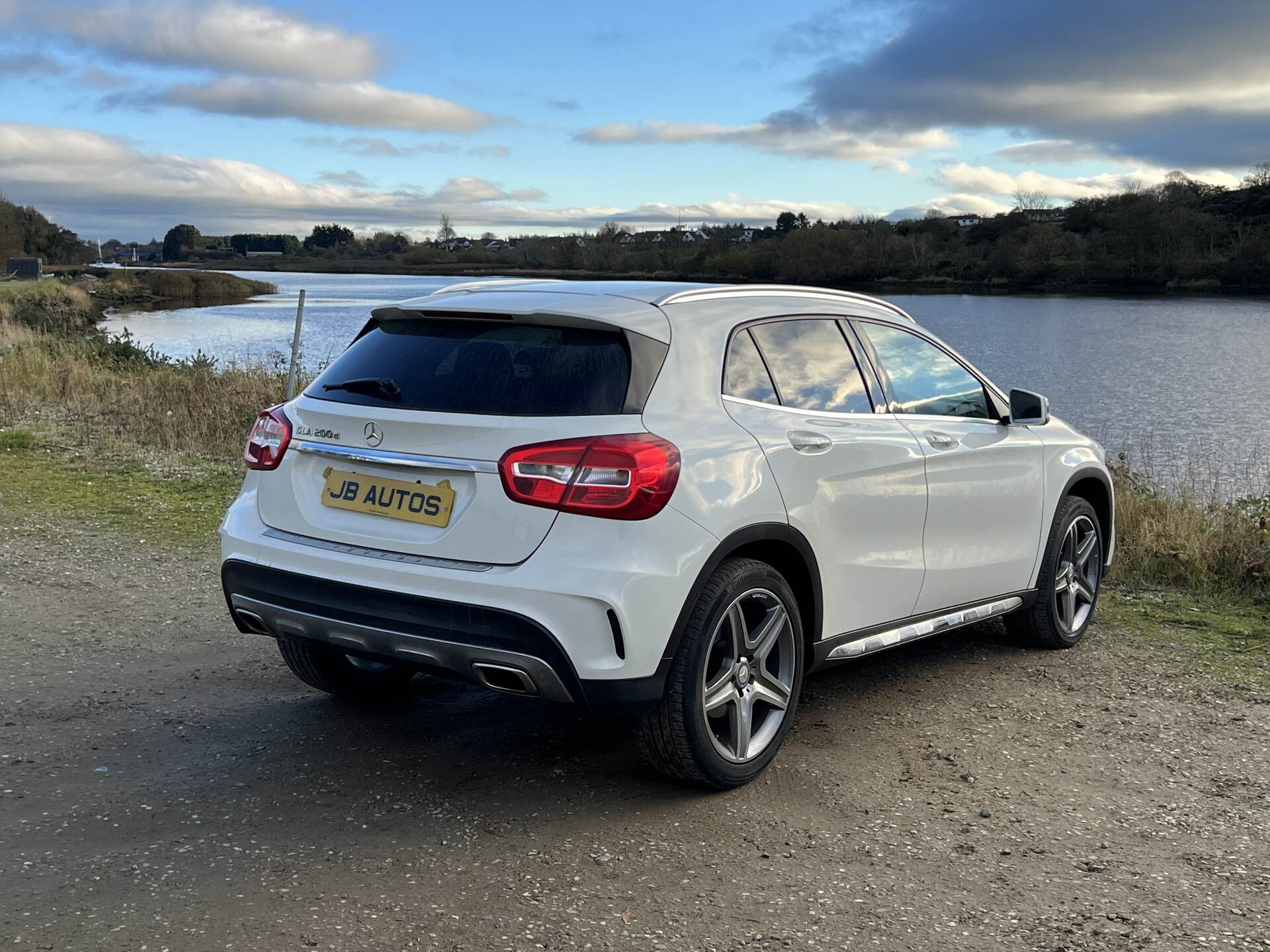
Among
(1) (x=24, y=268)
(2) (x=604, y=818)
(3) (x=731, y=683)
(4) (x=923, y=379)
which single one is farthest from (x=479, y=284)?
(1) (x=24, y=268)

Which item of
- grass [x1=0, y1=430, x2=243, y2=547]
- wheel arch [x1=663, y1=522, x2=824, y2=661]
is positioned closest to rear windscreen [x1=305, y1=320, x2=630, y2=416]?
wheel arch [x1=663, y1=522, x2=824, y2=661]

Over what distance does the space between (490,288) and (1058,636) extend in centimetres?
353

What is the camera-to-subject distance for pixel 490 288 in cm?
459

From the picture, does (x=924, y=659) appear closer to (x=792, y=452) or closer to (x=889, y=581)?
(x=889, y=581)

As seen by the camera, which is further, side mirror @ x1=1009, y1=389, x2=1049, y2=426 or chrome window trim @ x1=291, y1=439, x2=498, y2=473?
side mirror @ x1=1009, y1=389, x2=1049, y2=426

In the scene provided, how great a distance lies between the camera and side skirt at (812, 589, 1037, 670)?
4.57m

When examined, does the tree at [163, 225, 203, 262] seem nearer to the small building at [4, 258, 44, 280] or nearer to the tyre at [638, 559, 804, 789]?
the small building at [4, 258, 44, 280]

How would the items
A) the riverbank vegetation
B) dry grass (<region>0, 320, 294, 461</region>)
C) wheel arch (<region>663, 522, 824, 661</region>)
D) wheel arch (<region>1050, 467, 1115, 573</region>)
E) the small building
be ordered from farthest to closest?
the small building → the riverbank vegetation → dry grass (<region>0, 320, 294, 461</region>) → wheel arch (<region>1050, 467, 1115, 573</region>) → wheel arch (<region>663, 522, 824, 661</region>)

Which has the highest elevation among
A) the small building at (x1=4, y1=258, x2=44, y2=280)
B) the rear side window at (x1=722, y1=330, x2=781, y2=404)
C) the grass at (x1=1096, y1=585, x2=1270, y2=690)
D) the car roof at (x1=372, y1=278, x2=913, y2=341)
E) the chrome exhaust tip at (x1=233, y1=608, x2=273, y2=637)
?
the small building at (x1=4, y1=258, x2=44, y2=280)

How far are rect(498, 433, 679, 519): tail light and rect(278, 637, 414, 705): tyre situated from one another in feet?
5.08

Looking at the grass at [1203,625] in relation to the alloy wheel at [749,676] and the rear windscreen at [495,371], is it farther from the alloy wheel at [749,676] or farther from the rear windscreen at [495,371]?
the rear windscreen at [495,371]

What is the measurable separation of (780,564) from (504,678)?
3.89 feet

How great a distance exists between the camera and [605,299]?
4215 millimetres

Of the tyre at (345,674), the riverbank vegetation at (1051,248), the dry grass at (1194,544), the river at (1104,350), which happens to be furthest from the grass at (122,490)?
the riverbank vegetation at (1051,248)
